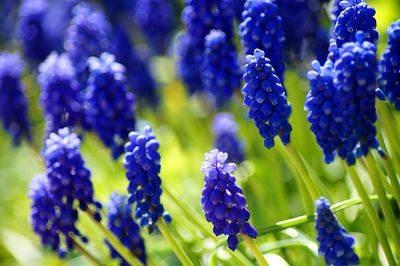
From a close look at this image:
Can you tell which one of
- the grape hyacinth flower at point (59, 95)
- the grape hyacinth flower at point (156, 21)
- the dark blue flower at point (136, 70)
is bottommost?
the grape hyacinth flower at point (59, 95)

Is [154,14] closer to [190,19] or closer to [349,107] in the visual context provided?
[190,19]

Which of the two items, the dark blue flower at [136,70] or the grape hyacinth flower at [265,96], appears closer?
the grape hyacinth flower at [265,96]

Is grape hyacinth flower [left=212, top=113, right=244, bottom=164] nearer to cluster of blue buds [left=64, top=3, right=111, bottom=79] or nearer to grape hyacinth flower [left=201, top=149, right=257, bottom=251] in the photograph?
cluster of blue buds [left=64, top=3, right=111, bottom=79]

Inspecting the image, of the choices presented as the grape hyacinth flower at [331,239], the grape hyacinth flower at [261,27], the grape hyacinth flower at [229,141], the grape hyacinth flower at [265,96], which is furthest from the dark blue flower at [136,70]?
the grape hyacinth flower at [331,239]

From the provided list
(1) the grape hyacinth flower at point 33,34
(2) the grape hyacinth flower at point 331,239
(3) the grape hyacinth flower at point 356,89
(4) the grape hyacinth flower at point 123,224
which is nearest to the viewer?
Result: (3) the grape hyacinth flower at point 356,89

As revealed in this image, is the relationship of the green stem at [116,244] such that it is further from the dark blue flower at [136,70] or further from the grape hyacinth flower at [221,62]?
the dark blue flower at [136,70]

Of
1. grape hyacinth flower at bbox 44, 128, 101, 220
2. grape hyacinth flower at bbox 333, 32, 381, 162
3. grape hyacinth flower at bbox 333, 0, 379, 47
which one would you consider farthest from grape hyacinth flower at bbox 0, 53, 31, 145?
grape hyacinth flower at bbox 333, 32, 381, 162

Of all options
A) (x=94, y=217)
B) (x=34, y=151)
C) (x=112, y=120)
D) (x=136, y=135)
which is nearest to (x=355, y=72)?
(x=136, y=135)
